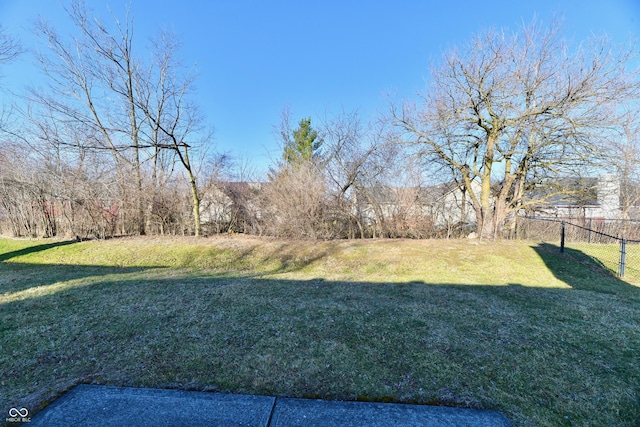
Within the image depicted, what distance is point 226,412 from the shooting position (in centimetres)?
183

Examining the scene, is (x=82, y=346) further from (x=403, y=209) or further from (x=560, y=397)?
(x=403, y=209)

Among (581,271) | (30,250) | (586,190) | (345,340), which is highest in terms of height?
(586,190)

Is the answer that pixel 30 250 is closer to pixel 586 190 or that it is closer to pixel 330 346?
pixel 330 346

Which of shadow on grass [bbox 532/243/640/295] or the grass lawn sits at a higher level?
the grass lawn

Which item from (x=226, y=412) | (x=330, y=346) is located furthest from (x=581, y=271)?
(x=226, y=412)

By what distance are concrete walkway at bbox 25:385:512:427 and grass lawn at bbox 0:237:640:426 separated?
0.12 metres

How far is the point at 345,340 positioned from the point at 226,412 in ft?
4.57

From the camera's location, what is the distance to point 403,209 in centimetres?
1156

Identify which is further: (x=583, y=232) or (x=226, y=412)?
(x=583, y=232)

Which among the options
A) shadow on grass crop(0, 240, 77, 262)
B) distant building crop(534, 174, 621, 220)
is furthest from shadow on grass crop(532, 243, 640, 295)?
shadow on grass crop(0, 240, 77, 262)

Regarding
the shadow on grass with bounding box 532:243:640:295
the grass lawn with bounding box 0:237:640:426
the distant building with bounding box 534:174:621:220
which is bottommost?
the shadow on grass with bounding box 532:243:640:295

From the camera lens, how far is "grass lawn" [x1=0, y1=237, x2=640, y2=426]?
212 cm

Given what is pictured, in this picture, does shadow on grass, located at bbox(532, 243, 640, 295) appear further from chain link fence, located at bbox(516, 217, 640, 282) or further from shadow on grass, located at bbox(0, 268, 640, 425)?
chain link fence, located at bbox(516, 217, 640, 282)

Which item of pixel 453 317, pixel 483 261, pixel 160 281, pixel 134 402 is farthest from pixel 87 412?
pixel 483 261
